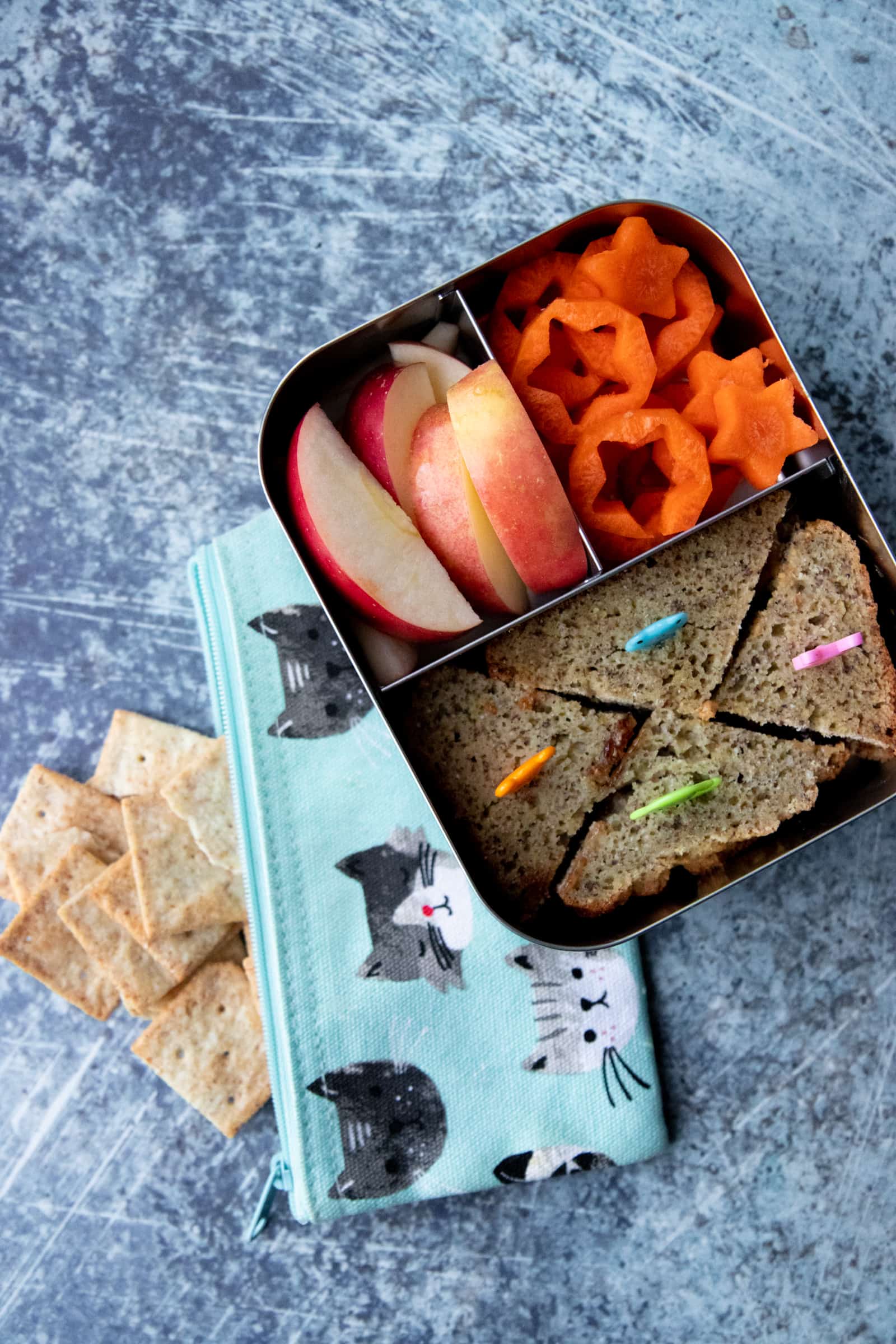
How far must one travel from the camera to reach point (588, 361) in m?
1.36

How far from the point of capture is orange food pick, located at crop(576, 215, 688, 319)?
1.34 m

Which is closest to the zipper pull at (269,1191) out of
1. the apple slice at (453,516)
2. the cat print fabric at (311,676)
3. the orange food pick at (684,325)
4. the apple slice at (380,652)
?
the cat print fabric at (311,676)

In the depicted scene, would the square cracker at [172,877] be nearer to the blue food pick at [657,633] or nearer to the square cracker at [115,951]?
the square cracker at [115,951]

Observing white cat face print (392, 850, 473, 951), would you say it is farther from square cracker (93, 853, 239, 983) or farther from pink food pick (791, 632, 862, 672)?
pink food pick (791, 632, 862, 672)

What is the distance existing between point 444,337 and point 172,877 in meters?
0.92

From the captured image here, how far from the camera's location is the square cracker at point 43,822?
1597 mm

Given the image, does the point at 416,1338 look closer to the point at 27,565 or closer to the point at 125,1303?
the point at 125,1303

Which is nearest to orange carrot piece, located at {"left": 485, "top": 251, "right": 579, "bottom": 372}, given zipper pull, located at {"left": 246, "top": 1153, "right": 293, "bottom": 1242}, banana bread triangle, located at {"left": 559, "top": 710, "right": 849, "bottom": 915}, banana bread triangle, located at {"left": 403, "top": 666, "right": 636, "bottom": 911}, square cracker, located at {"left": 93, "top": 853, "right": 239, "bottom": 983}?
banana bread triangle, located at {"left": 403, "top": 666, "right": 636, "bottom": 911}

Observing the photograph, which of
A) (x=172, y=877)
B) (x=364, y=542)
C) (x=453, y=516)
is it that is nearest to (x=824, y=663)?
(x=453, y=516)

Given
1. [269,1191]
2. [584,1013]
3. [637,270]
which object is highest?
[637,270]

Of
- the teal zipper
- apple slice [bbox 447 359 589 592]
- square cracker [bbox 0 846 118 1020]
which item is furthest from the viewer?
square cracker [bbox 0 846 118 1020]

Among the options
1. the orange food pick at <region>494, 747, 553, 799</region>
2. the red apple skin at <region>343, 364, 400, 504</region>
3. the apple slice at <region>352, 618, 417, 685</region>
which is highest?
the red apple skin at <region>343, 364, 400, 504</region>

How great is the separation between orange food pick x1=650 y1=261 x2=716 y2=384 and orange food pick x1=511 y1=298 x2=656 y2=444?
2.1 inches

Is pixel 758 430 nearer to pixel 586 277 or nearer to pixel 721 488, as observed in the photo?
pixel 721 488
